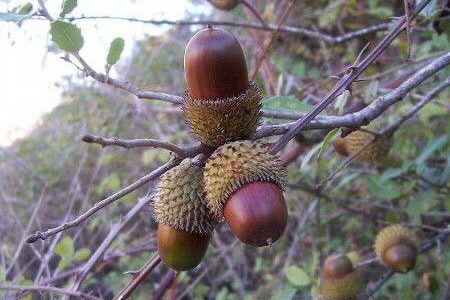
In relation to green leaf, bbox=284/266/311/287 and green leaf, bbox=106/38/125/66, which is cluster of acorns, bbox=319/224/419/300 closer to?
green leaf, bbox=284/266/311/287

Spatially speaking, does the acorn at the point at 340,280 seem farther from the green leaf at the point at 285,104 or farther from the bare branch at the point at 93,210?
the bare branch at the point at 93,210

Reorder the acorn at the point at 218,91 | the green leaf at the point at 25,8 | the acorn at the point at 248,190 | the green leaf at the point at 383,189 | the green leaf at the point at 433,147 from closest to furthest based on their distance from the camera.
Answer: the acorn at the point at 248,190 → the acorn at the point at 218,91 → the green leaf at the point at 25,8 → the green leaf at the point at 433,147 → the green leaf at the point at 383,189

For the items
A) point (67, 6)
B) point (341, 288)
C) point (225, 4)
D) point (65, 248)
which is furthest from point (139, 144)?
point (225, 4)

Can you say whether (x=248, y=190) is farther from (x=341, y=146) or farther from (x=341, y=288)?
(x=341, y=288)

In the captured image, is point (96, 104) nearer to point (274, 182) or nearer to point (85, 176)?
point (85, 176)

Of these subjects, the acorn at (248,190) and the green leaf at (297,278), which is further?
the green leaf at (297,278)

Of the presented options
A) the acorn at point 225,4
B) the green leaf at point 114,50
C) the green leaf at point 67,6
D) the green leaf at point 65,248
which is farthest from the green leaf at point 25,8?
the acorn at point 225,4
